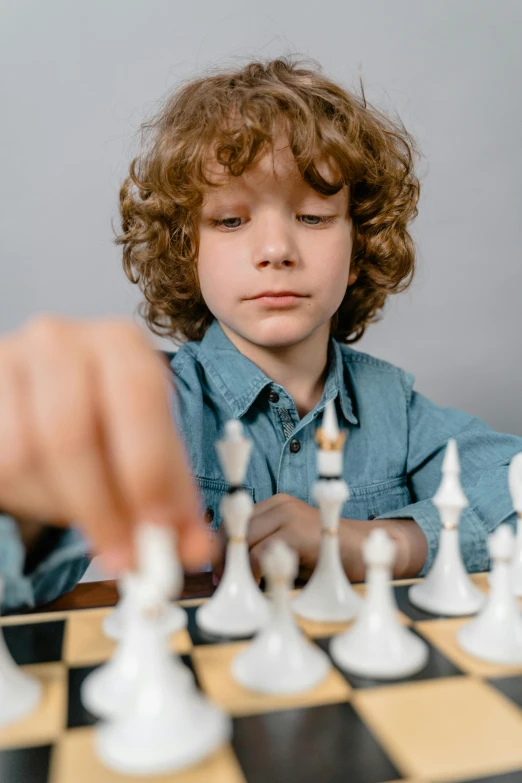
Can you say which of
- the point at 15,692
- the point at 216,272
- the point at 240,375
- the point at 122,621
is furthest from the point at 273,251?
the point at 15,692

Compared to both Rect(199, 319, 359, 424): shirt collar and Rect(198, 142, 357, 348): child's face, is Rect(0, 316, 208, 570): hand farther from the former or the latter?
Rect(199, 319, 359, 424): shirt collar

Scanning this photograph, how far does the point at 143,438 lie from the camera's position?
1.26ft

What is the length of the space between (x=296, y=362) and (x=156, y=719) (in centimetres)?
82

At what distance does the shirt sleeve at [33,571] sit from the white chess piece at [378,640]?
9.7 inches

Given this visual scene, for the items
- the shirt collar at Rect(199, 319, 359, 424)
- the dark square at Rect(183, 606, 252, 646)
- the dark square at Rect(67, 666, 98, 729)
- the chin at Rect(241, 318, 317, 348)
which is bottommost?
the dark square at Rect(67, 666, 98, 729)

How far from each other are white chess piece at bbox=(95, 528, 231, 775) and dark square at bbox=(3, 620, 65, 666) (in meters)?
0.13

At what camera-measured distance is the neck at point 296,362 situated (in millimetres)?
1173

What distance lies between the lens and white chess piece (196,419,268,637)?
0.59 m

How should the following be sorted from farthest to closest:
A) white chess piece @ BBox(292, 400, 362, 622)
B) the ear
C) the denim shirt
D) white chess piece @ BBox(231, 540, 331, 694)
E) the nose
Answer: the ear < the denim shirt < the nose < white chess piece @ BBox(292, 400, 362, 622) < white chess piece @ BBox(231, 540, 331, 694)

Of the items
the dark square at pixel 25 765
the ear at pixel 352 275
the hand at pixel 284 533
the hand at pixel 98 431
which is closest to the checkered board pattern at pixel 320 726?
the dark square at pixel 25 765

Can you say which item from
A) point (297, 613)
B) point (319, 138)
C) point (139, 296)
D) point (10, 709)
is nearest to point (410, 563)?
point (297, 613)

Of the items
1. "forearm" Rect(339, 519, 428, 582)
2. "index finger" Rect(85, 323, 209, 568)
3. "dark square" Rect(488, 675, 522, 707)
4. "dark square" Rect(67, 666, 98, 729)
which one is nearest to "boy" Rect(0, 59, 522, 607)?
"forearm" Rect(339, 519, 428, 582)

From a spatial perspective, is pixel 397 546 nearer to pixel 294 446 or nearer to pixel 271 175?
pixel 294 446

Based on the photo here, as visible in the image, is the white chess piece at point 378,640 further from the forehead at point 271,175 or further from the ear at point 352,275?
the ear at point 352,275
